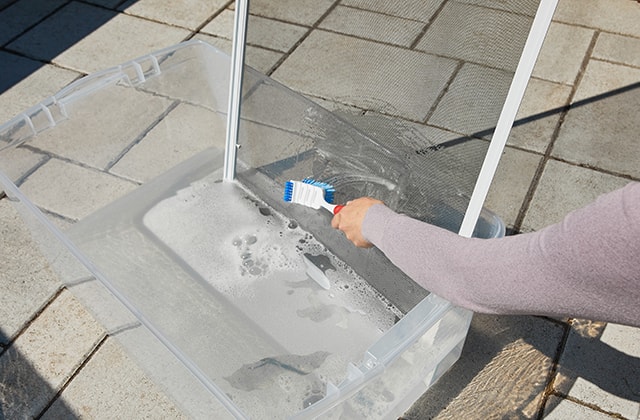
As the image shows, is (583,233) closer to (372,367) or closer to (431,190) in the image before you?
(372,367)

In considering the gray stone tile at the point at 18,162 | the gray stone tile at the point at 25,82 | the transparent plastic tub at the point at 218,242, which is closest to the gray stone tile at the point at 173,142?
the transparent plastic tub at the point at 218,242

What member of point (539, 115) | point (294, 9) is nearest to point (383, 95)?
point (294, 9)

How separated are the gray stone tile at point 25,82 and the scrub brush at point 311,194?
1.17 meters

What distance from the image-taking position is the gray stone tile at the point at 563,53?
2.36 metres

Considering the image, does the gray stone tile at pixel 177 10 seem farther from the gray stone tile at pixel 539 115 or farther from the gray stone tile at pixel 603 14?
the gray stone tile at pixel 603 14

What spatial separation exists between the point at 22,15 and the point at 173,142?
1257mm

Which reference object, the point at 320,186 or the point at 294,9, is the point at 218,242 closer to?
the point at 320,186

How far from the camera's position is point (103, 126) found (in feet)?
5.62

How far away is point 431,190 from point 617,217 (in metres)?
0.69

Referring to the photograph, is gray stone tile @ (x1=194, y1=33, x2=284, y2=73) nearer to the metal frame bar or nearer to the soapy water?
the metal frame bar

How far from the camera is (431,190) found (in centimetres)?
134

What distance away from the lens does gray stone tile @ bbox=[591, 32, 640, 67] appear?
7.99ft

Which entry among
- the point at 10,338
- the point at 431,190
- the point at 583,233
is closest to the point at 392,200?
the point at 431,190

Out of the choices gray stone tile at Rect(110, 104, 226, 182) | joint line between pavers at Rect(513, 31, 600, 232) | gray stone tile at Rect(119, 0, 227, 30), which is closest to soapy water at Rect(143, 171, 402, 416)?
gray stone tile at Rect(110, 104, 226, 182)
